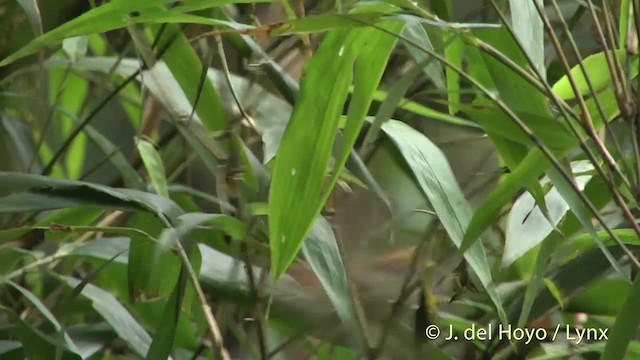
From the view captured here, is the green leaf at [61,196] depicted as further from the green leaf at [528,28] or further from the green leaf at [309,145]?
the green leaf at [528,28]

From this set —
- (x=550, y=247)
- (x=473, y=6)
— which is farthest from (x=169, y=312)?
(x=473, y=6)

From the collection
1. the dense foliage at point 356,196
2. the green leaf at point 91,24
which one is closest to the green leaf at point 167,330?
the dense foliage at point 356,196

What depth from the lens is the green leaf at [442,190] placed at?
379mm

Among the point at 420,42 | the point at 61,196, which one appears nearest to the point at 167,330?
the point at 61,196

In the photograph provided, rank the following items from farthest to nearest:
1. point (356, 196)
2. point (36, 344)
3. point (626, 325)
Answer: point (356, 196) < point (36, 344) < point (626, 325)

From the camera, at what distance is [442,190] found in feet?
1.30

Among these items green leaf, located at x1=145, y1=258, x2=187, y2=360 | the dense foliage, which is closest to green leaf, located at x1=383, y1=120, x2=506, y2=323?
the dense foliage

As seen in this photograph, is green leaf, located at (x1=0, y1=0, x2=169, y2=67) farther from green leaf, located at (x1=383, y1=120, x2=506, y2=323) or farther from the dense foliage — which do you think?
green leaf, located at (x1=383, y1=120, x2=506, y2=323)

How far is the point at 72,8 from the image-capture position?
0.59 metres

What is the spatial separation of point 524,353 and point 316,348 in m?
Answer: 0.13

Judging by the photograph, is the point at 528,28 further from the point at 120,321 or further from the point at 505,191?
the point at 120,321

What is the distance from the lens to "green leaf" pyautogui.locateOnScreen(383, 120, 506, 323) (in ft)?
1.24

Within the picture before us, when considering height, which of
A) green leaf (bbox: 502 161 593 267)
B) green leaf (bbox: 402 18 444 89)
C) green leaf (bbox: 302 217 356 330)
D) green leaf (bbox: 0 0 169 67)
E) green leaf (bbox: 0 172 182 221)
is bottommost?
green leaf (bbox: 302 217 356 330)

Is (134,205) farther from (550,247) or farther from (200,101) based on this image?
(550,247)
